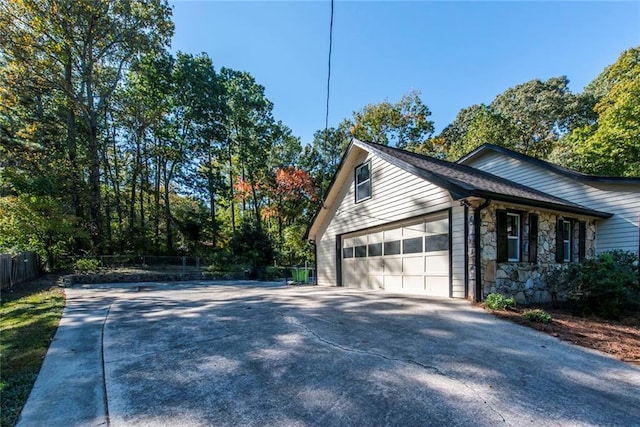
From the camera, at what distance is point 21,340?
13.8 ft

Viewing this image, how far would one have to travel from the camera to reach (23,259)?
37.1 feet

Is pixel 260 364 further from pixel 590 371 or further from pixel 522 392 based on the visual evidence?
pixel 590 371

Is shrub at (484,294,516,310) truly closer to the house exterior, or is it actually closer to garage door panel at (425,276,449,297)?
the house exterior

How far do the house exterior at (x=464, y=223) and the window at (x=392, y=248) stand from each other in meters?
0.03

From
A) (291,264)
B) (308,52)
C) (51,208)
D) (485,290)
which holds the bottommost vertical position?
(291,264)

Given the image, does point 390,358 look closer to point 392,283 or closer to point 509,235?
point 509,235

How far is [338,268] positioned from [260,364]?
924 centimetres

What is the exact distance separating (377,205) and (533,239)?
444 centimetres

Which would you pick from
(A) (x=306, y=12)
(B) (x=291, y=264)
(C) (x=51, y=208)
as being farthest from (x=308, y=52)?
(B) (x=291, y=264)

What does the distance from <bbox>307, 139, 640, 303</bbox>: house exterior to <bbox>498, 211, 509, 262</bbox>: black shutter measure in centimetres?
4

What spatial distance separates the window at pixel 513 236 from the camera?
24.9 feet

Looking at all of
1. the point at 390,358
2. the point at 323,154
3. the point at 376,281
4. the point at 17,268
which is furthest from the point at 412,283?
the point at 323,154

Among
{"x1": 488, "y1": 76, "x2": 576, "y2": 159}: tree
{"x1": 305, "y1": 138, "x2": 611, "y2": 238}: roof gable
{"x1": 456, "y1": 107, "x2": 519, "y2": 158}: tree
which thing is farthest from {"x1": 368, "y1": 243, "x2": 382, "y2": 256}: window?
{"x1": 488, "y1": 76, "x2": 576, "y2": 159}: tree

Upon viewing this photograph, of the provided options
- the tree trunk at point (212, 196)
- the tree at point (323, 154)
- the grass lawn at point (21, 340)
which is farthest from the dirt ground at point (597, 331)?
the tree at point (323, 154)
